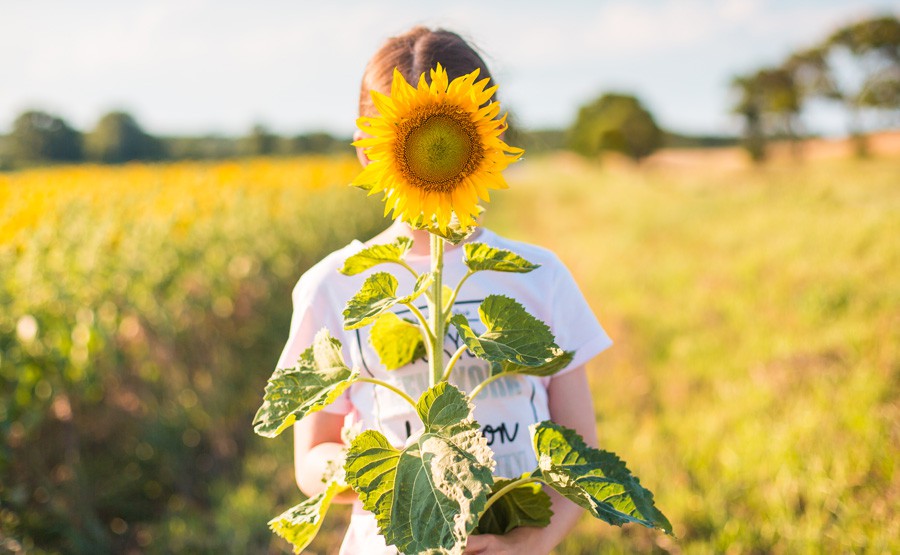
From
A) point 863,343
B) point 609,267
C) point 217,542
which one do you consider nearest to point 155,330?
point 217,542

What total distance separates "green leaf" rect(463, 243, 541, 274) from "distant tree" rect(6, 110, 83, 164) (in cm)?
1963

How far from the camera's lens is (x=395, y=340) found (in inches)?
49.6

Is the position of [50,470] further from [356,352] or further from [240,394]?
[356,352]

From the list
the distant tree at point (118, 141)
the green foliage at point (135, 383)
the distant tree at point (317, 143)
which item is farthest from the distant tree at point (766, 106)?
the green foliage at point (135, 383)

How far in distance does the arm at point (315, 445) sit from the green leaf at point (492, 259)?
614 mm

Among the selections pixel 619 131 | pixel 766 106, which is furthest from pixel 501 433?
pixel 619 131

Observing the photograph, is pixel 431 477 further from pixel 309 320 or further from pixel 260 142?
pixel 260 142

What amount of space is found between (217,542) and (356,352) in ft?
7.52

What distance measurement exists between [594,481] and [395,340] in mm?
433

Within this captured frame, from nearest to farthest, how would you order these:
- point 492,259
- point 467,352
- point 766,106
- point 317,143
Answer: point 492,259, point 467,352, point 317,143, point 766,106

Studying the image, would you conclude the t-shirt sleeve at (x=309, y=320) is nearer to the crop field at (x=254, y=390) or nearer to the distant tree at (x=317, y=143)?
the crop field at (x=254, y=390)

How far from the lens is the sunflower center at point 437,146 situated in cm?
95

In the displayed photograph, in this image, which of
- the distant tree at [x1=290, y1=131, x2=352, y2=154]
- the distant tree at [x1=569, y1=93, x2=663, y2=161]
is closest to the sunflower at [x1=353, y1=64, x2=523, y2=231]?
→ the distant tree at [x1=290, y1=131, x2=352, y2=154]

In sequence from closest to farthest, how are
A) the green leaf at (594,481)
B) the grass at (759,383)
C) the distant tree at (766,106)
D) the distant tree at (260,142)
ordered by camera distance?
the green leaf at (594,481)
the grass at (759,383)
the distant tree at (260,142)
the distant tree at (766,106)
